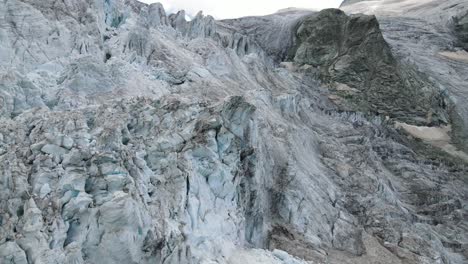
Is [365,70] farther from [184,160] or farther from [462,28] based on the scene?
[184,160]

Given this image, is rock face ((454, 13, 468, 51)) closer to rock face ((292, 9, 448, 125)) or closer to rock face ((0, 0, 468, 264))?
rock face ((292, 9, 448, 125))

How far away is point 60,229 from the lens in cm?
1520

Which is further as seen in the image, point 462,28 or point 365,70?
point 462,28

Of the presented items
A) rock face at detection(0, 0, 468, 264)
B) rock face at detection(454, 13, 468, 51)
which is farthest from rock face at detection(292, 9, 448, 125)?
rock face at detection(454, 13, 468, 51)

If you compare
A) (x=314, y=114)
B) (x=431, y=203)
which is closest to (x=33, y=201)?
(x=431, y=203)

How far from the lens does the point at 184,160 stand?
20500 mm

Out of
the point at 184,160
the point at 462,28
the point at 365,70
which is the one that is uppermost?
the point at 184,160

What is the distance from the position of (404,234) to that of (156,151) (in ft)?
50.8

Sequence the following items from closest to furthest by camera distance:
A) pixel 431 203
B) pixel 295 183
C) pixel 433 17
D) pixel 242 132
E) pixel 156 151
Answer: pixel 156 151 → pixel 242 132 → pixel 295 183 → pixel 431 203 → pixel 433 17

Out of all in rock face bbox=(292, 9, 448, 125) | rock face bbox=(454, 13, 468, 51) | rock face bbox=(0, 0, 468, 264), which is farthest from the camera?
rock face bbox=(454, 13, 468, 51)

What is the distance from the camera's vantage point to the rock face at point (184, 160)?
1605 centimetres

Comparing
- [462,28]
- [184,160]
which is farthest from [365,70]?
[184,160]

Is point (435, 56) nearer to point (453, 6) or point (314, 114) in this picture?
point (453, 6)

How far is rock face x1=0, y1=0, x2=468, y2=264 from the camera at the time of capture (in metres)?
16.0
